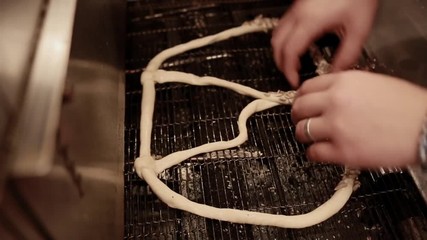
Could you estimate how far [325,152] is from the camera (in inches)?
24.8

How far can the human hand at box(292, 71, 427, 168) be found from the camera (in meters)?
0.57

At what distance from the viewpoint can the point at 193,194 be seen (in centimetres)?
84

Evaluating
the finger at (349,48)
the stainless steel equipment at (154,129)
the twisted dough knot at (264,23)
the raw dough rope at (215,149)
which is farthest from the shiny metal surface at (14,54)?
the twisted dough knot at (264,23)

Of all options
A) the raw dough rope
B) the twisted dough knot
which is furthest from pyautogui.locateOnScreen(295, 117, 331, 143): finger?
the twisted dough knot

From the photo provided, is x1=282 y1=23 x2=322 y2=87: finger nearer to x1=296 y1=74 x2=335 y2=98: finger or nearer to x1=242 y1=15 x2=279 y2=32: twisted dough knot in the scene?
x1=296 y1=74 x2=335 y2=98: finger

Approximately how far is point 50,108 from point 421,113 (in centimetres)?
45

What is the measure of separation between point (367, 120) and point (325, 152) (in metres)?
0.08

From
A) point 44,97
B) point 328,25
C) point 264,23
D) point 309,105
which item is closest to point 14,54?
point 44,97

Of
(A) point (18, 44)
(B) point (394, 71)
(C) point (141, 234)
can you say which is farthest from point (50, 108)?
(B) point (394, 71)

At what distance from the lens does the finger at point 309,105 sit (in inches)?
25.1

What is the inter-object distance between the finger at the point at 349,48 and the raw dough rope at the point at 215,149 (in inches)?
6.6

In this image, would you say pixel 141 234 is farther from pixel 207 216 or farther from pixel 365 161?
pixel 365 161

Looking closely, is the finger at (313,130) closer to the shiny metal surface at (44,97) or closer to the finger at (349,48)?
the finger at (349,48)

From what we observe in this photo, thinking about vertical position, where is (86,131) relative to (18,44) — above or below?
below
